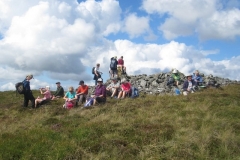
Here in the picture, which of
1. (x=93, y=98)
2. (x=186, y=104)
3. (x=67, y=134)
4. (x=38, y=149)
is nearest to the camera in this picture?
(x=38, y=149)

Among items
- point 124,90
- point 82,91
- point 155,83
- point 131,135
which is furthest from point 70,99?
point 155,83

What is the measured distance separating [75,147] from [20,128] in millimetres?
4034

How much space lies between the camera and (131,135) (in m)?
10.8

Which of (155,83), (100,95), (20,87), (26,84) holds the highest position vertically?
(155,83)

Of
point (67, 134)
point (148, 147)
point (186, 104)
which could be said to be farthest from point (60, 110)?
point (148, 147)

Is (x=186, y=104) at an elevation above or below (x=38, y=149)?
above

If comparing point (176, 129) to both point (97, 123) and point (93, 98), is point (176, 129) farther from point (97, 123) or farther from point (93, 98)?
point (93, 98)

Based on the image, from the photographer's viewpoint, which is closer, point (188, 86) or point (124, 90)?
point (124, 90)

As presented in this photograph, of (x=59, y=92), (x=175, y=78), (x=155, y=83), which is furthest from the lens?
(x=155, y=83)

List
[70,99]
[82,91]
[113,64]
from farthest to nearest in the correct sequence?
[113,64]
[82,91]
[70,99]

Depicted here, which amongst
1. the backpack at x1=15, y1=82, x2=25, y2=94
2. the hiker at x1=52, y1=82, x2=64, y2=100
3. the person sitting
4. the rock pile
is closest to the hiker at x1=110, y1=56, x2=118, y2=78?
the rock pile

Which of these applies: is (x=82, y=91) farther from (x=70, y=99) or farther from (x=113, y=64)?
(x=113, y=64)

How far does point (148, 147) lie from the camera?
9.50 metres

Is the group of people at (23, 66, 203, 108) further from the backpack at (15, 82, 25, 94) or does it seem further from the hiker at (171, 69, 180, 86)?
the hiker at (171, 69, 180, 86)
